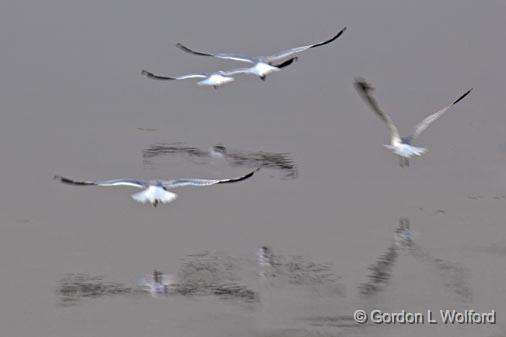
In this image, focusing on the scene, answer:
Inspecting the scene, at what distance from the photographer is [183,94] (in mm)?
22422

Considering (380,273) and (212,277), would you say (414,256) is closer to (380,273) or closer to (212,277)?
(380,273)

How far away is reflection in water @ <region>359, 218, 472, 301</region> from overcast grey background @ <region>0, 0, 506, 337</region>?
0.10m

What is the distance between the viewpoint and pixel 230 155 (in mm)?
19281

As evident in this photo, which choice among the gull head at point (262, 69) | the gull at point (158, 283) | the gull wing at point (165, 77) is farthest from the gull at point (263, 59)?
the gull at point (158, 283)

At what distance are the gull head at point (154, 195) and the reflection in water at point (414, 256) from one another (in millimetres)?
2377

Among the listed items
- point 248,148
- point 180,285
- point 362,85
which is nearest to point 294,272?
point 180,285

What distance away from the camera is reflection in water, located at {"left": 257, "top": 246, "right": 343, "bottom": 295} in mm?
15094

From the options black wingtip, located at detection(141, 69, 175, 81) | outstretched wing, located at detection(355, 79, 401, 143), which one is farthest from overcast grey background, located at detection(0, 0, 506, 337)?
outstretched wing, located at detection(355, 79, 401, 143)

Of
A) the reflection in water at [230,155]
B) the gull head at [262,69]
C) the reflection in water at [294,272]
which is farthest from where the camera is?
the gull head at [262,69]

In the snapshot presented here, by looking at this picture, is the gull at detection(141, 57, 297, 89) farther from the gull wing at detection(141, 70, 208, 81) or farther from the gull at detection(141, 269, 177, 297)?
the gull at detection(141, 269, 177, 297)

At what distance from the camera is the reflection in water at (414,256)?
49.1 ft

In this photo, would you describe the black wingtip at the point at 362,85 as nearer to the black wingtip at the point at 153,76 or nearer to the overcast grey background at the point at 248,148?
the overcast grey background at the point at 248,148

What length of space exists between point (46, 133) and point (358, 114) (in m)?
4.07

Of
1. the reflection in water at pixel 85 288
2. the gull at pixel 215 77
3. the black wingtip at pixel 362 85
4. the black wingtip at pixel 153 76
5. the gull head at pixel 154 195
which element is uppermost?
the black wingtip at pixel 153 76
